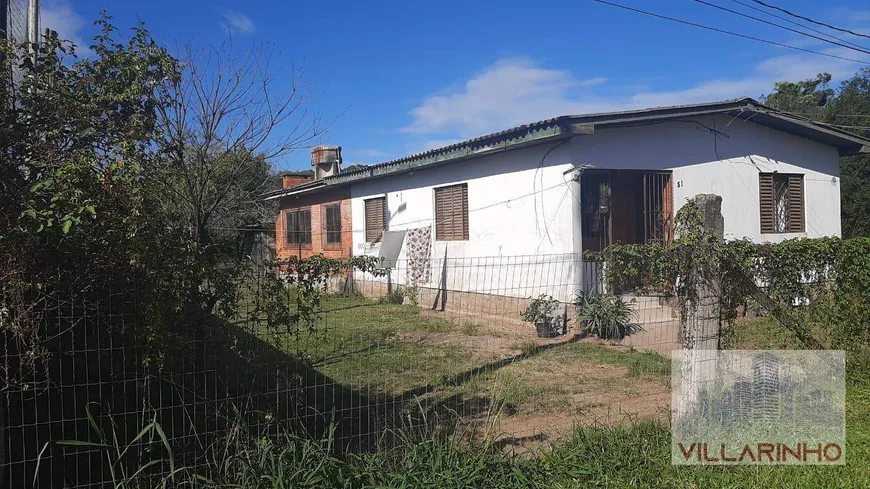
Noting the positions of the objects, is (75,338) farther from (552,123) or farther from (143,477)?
(552,123)

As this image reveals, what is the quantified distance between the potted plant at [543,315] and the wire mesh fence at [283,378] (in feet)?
0.07

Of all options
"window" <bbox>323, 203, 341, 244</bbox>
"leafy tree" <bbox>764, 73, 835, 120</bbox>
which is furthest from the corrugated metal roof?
"leafy tree" <bbox>764, 73, 835, 120</bbox>

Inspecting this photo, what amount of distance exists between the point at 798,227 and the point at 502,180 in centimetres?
614

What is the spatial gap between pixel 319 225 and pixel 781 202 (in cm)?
1239

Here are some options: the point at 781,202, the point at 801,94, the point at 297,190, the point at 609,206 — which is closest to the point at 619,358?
the point at 609,206

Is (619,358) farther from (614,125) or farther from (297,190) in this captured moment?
(297,190)

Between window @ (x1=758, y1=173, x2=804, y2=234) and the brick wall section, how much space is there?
10.1 m

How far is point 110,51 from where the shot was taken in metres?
6.37

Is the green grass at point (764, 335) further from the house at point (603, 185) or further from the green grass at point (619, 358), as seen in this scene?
the house at point (603, 185)

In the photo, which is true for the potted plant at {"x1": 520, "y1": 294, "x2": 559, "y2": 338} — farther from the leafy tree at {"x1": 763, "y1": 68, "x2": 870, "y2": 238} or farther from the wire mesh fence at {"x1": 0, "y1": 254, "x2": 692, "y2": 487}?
the leafy tree at {"x1": 763, "y1": 68, "x2": 870, "y2": 238}

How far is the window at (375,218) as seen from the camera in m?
15.7

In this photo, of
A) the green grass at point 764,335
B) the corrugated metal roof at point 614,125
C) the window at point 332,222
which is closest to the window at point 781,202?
the corrugated metal roof at point 614,125

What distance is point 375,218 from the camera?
1616 cm

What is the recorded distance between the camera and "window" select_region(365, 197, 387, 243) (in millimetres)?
15725
